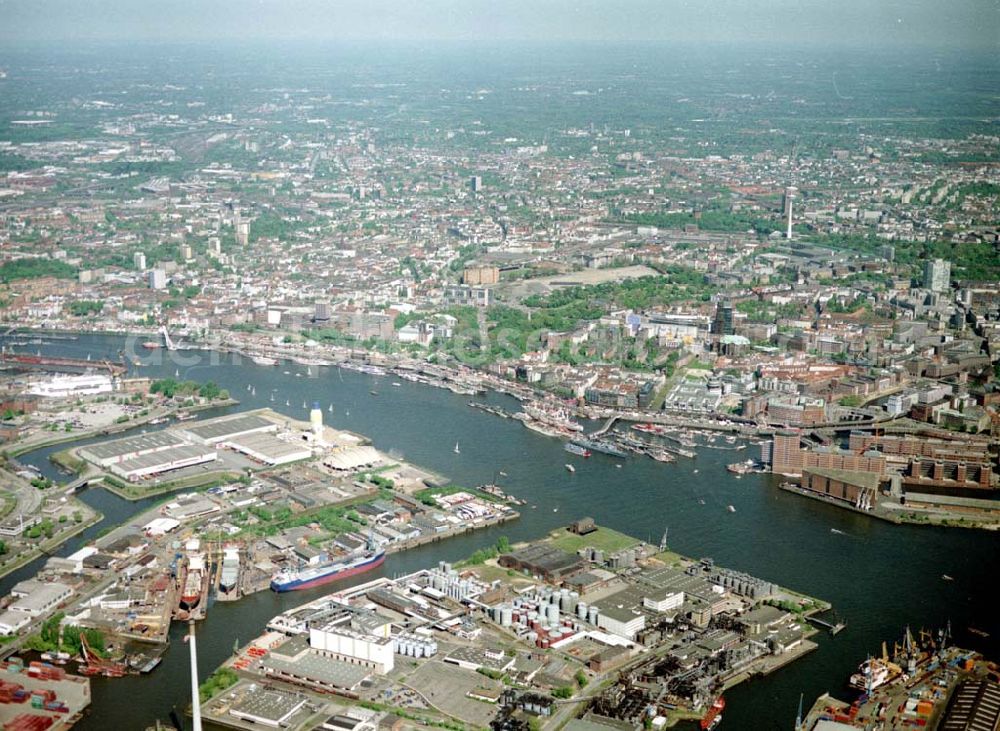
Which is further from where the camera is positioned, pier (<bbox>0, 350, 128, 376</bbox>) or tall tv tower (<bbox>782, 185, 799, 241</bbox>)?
tall tv tower (<bbox>782, 185, 799, 241</bbox>)

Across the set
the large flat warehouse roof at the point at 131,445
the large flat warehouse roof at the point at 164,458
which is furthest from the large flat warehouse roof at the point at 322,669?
→ the large flat warehouse roof at the point at 131,445

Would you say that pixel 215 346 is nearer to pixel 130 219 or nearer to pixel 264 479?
pixel 264 479

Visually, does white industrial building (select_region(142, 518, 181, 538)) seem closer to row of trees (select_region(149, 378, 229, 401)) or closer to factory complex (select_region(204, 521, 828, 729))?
factory complex (select_region(204, 521, 828, 729))

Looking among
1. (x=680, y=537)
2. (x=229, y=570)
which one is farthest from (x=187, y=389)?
(x=680, y=537)

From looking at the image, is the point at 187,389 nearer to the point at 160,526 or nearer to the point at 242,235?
the point at 160,526

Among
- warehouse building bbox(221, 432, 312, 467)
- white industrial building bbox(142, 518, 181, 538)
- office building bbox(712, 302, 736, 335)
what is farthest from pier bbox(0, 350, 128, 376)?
office building bbox(712, 302, 736, 335)

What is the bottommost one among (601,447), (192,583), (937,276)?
(601,447)
